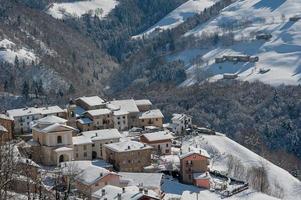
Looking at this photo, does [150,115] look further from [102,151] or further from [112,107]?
[102,151]

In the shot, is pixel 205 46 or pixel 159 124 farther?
pixel 205 46

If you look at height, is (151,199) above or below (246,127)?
above

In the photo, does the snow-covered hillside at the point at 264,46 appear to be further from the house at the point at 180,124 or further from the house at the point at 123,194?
the house at the point at 123,194

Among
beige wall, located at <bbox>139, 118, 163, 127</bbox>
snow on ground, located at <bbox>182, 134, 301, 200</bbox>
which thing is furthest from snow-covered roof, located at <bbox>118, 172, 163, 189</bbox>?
beige wall, located at <bbox>139, 118, 163, 127</bbox>

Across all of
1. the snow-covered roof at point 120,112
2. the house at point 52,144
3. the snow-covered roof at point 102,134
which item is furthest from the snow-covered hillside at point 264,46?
the house at point 52,144

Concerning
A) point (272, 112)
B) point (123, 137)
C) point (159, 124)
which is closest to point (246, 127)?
point (272, 112)

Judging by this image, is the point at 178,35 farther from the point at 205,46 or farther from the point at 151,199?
the point at 151,199
